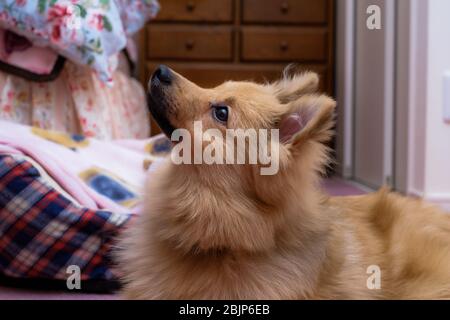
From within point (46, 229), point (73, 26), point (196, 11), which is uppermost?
point (196, 11)

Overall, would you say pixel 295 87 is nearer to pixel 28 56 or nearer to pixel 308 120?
pixel 308 120

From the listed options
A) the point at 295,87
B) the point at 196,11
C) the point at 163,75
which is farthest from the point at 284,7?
the point at 163,75

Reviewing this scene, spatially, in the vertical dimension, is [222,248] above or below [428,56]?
below

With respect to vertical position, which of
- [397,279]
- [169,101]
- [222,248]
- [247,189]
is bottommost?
[397,279]

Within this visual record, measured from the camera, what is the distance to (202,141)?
109cm

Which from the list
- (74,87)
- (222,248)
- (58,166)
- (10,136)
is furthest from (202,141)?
(74,87)

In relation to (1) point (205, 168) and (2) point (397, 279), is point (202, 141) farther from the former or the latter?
(2) point (397, 279)

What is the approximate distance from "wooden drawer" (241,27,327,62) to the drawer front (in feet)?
0.55

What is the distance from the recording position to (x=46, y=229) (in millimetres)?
1494

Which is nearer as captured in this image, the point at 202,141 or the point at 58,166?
the point at 202,141

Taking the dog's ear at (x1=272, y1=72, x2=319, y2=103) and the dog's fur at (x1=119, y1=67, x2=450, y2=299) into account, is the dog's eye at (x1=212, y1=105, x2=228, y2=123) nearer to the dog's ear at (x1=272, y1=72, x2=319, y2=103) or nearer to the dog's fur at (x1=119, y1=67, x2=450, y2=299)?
the dog's fur at (x1=119, y1=67, x2=450, y2=299)

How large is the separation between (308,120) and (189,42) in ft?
8.35
